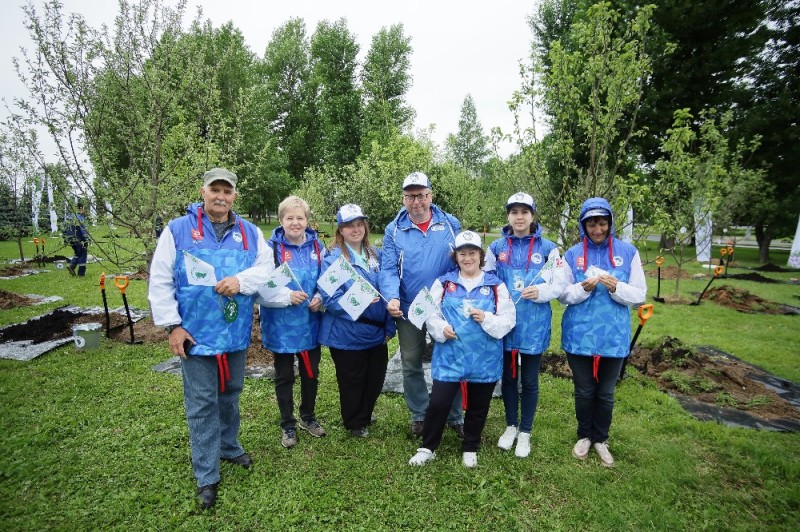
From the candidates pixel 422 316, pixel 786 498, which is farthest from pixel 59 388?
pixel 786 498

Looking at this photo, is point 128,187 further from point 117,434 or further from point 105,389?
point 117,434

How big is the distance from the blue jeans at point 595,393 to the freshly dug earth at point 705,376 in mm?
1960

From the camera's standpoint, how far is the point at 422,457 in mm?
3781

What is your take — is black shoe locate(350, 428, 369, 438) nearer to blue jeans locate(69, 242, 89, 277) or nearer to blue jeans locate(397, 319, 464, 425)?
blue jeans locate(397, 319, 464, 425)

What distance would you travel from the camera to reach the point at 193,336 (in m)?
3.13

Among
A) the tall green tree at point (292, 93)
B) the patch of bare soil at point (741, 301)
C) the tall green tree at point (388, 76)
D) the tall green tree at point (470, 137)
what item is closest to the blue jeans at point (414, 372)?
the patch of bare soil at point (741, 301)

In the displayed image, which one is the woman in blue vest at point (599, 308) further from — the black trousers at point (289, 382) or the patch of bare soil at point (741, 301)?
the patch of bare soil at point (741, 301)

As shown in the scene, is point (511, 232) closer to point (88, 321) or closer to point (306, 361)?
point (306, 361)

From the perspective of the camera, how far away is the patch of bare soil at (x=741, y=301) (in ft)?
33.9

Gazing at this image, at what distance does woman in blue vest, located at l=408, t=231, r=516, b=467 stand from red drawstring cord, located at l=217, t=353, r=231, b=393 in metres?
1.70

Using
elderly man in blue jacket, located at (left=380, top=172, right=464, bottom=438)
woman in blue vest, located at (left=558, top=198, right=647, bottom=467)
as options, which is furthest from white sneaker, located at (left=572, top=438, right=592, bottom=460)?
elderly man in blue jacket, located at (left=380, top=172, right=464, bottom=438)

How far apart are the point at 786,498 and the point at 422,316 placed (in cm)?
333

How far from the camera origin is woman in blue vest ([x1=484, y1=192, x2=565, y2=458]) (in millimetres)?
3750

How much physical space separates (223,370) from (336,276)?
1.21m
